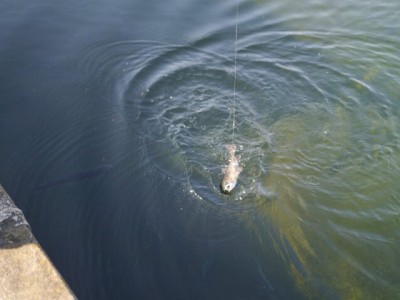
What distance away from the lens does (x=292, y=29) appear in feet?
30.8

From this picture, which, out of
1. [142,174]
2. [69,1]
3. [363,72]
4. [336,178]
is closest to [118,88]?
[142,174]

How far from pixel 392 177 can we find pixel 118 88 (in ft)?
14.6

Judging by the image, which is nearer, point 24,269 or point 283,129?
point 24,269

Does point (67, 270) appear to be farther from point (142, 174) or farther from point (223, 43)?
point (223, 43)

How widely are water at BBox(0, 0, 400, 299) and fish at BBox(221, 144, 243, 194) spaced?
0.10 m

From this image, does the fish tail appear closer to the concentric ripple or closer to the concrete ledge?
the concentric ripple

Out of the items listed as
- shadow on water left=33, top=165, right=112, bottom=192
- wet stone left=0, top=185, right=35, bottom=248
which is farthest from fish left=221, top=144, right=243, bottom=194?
wet stone left=0, top=185, right=35, bottom=248

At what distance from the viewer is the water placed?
18.3 ft

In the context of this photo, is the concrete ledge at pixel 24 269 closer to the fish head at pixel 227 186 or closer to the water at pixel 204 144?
the water at pixel 204 144

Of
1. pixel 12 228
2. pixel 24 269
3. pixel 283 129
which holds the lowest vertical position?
pixel 283 129

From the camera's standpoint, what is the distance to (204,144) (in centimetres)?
706

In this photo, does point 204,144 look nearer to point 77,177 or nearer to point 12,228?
point 77,177

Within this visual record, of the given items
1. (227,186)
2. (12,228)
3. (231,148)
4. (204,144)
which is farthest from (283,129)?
(12,228)

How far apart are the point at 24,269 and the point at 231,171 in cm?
306
